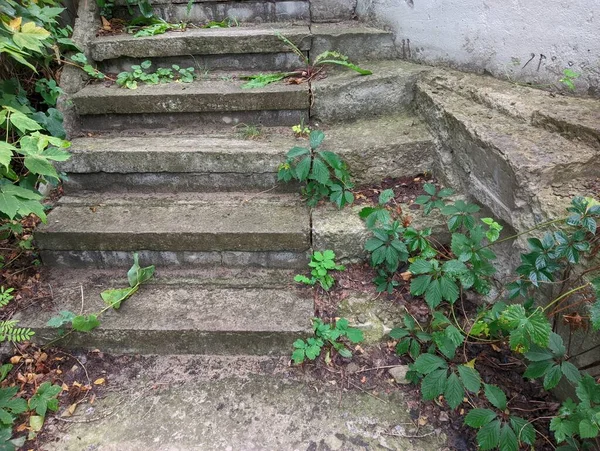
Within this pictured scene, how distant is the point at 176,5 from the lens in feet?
11.8

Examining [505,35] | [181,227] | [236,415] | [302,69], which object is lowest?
[236,415]

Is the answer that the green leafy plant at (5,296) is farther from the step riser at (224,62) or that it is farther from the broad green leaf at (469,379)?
the broad green leaf at (469,379)

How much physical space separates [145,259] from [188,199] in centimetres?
47

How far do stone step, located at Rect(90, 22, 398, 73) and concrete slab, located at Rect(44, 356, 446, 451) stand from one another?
7.35 ft

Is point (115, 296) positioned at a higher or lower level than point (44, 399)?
higher

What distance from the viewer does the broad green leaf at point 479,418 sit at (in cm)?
161

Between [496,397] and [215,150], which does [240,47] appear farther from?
[496,397]

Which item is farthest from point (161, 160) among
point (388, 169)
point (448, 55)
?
point (448, 55)

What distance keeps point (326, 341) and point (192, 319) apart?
0.71 m

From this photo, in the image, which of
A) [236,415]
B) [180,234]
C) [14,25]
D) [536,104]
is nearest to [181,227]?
[180,234]

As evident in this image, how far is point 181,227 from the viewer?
2.41m

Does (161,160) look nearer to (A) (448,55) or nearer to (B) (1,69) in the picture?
(B) (1,69)

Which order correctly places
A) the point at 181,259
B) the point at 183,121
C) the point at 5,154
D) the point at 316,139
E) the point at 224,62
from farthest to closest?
the point at 224,62 → the point at 183,121 → the point at 181,259 → the point at 316,139 → the point at 5,154

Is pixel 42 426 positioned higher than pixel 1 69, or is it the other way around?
pixel 1 69
